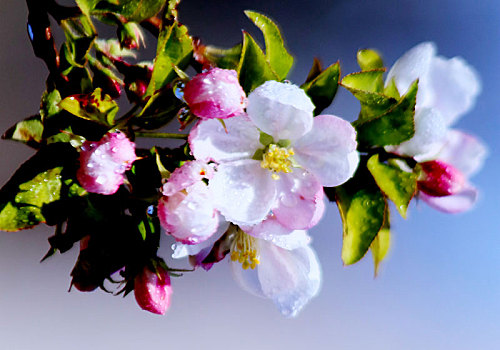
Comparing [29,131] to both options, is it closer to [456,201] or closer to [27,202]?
[27,202]

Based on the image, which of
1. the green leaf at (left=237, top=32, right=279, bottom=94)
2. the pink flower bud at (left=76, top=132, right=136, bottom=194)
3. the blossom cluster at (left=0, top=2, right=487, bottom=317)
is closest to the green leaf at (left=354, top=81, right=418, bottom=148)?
the blossom cluster at (left=0, top=2, right=487, bottom=317)

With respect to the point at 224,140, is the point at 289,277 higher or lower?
lower

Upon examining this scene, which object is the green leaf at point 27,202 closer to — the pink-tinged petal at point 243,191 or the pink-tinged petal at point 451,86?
the pink-tinged petal at point 243,191

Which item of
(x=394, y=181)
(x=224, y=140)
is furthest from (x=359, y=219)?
(x=224, y=140)

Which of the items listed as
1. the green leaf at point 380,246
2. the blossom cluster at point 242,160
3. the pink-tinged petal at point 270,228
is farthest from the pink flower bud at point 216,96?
the green leaf at point 380,246

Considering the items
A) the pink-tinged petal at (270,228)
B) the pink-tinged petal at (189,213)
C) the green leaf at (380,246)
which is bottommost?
the green leaf at (380,246)

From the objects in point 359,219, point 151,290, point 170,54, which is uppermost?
point 170,54

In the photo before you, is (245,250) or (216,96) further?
(245,250)

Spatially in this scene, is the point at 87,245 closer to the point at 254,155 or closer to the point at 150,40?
the point at 254,155
